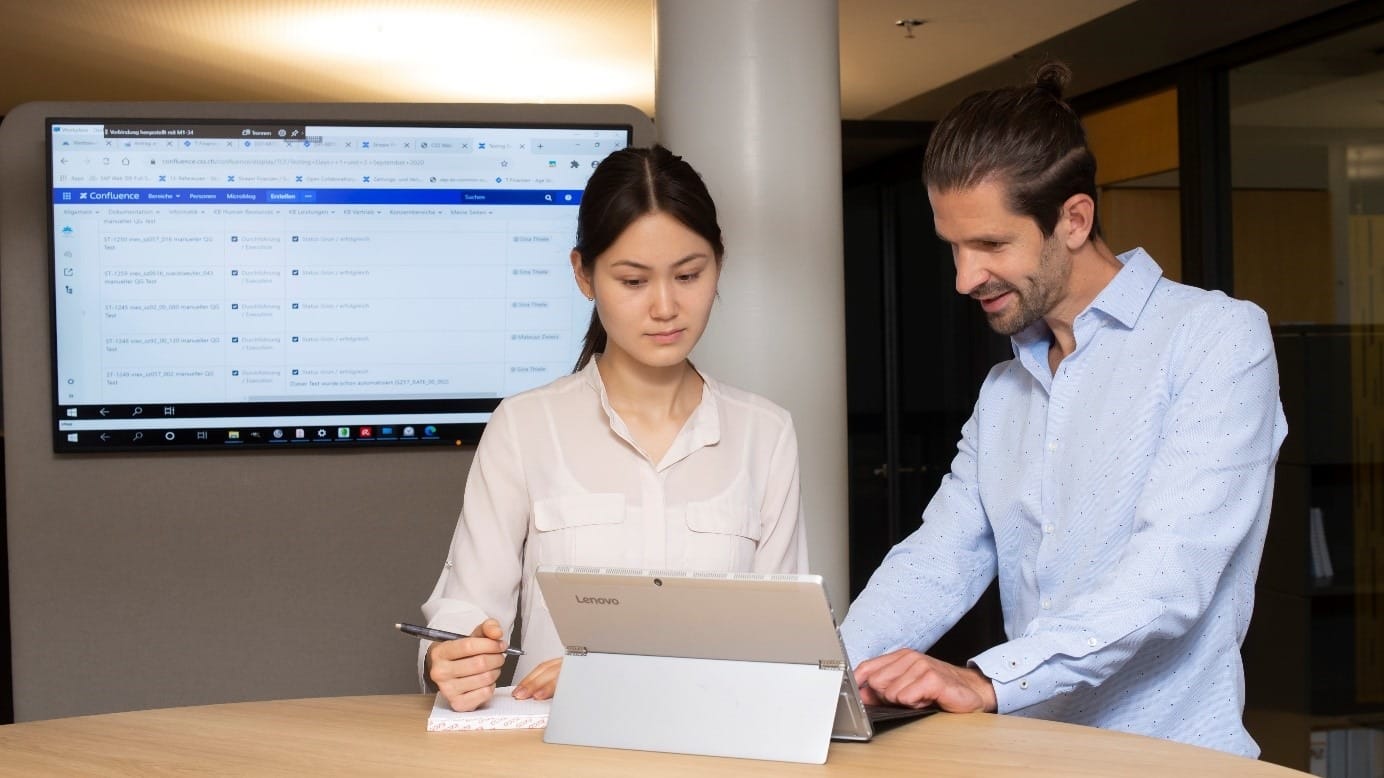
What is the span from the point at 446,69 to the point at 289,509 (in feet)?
13.2

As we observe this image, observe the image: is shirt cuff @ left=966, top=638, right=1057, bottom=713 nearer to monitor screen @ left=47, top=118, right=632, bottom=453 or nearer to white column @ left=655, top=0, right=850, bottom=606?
white column @ left=655, top=0, right=850, bottom=606

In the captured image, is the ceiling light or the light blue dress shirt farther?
the ceiling light

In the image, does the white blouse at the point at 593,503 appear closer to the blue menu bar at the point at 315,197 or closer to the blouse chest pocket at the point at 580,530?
the blouse chest pocket at the point at 580,530

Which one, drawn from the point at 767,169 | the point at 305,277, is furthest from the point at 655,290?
the point at 305,277

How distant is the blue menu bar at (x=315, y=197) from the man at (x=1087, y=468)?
1314mm

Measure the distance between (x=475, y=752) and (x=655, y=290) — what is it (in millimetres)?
724

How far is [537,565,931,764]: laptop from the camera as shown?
1.54 m

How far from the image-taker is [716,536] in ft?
6.97

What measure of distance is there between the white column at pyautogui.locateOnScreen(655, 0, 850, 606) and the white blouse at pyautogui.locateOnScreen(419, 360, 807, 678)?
32.0 inches

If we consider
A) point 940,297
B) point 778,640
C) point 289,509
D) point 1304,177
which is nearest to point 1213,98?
point 1304,177

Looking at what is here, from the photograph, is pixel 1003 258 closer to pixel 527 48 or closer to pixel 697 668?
pixel 697 668

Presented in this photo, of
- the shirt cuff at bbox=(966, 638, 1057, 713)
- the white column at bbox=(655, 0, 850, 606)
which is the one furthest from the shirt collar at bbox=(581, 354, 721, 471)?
the white column at bbox=(655, 0, 850, 606)

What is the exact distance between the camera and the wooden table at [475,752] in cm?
154

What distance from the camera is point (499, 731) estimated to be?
5.68ft
